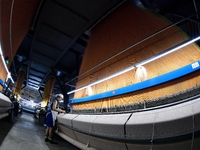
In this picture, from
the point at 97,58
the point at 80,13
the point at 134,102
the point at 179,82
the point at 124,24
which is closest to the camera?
the point at 179,82

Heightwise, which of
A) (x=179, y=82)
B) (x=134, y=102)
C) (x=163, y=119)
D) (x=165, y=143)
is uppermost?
(x=179, y=82)

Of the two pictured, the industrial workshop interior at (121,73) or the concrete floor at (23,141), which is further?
the concrete floor at (23,141)

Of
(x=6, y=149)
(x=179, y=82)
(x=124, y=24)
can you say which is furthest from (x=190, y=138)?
(x=124, y=24)

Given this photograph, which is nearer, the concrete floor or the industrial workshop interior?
the industrial workshop interior

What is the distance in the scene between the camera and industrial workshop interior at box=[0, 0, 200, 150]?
127 centimetres

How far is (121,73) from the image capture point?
8.09ft

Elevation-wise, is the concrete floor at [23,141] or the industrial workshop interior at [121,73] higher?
the industrial workshop interior at [121,73]

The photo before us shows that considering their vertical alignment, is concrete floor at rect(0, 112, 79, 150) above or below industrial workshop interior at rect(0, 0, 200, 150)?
below

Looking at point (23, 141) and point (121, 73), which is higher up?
point (121, 73)

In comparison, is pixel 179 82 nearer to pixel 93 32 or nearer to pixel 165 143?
pixel 165 143

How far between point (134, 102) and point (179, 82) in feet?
2.66

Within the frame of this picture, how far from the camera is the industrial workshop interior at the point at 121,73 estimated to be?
49.9 inches

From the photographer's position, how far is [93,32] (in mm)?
4789

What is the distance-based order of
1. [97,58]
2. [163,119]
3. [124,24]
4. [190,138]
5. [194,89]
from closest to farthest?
1. [190,138]
2. [163,119]
3. [194,89]
4. [124,24]
5. [97,58]
